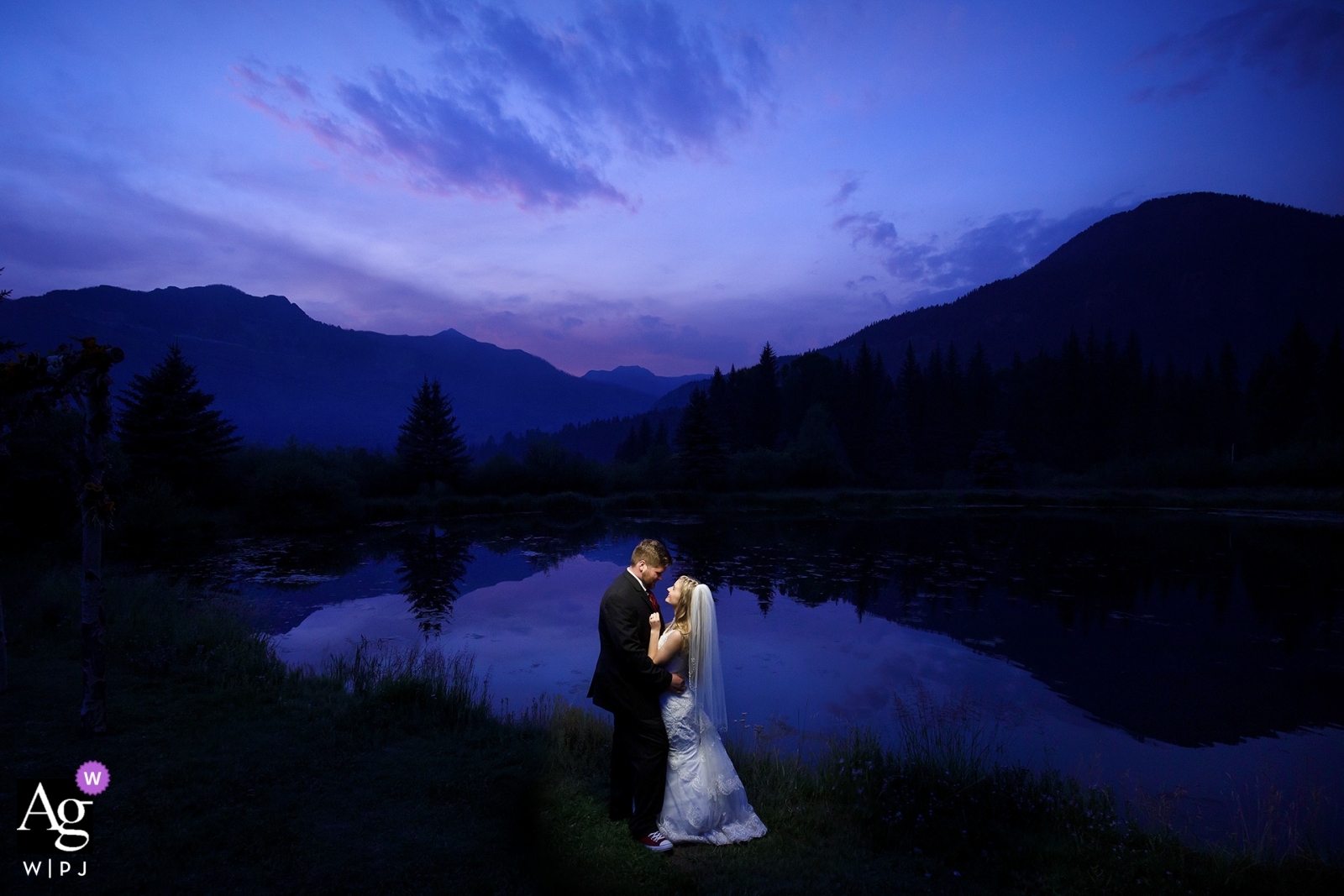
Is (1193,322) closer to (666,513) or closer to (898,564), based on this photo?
(666,513)

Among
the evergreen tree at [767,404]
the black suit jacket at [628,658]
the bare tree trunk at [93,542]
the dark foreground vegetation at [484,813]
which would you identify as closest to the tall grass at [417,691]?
the dark foreground vegetation at [484,813]

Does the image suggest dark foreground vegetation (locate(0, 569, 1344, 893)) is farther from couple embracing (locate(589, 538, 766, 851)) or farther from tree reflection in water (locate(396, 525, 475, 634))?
tree reflection in water (locate(396, 525, 475, 634))

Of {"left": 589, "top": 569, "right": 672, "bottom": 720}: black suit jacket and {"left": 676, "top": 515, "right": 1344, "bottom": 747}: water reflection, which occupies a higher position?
{"left": 589, "top": 569, "right": 672, "bottom": 720}: black suit jacket

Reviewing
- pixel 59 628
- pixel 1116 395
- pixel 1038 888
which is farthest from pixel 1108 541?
pixel 1116 395

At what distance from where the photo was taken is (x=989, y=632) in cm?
1543

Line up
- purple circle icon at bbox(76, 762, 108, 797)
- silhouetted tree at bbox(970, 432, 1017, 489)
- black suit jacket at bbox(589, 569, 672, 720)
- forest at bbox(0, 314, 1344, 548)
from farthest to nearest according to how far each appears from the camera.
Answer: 1. silhouetted tree at bbox(970, 432, 1017, 489)
2. forest at bbox(0, 314, 1344, 548)
3. purple circle icon at bbox(76, 762, 108, 797)
4. black suit jacket at bbox(589, 569, 672, 720)

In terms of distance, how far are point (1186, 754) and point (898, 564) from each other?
1572 cm

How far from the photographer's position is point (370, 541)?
3083cm

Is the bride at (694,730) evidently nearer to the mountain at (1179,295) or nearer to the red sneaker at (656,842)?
the red sneaker at (656,842)

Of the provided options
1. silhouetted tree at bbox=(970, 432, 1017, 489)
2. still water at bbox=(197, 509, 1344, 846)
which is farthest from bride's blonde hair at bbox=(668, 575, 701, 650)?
silhouetted tree at bbox=(970, 432, 1017, 489)

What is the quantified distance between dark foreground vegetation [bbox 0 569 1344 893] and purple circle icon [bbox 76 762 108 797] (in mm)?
126

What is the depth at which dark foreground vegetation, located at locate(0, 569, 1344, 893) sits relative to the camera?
4742 mm

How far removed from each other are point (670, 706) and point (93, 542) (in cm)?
612

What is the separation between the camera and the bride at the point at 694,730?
505 centimetres
